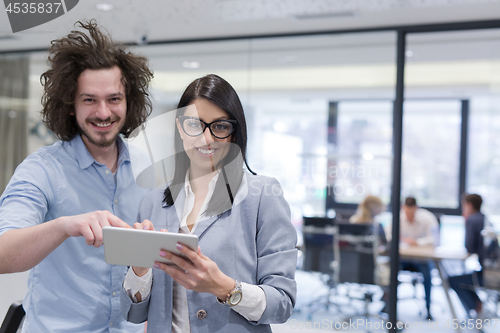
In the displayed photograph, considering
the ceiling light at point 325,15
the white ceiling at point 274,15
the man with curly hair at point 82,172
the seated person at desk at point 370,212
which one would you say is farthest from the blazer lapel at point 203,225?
the seated person at desk at point 370,212

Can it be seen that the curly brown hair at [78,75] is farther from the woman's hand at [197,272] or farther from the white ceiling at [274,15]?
the white ceiling at [274,15]

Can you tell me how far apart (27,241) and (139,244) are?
11.9 inches

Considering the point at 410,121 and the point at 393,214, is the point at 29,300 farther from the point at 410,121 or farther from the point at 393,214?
the point at 410,121

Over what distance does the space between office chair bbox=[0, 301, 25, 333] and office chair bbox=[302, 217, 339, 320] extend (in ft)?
7.14

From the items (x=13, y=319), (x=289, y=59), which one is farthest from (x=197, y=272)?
(x=289, y=59)

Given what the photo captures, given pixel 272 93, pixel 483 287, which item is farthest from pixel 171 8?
pixel 483 287

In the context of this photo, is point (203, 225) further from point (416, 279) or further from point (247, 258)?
point (416, 279)

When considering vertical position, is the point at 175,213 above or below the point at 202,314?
above

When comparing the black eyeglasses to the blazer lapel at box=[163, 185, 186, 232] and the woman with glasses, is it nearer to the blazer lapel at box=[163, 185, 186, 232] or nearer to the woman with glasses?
the woman with glasses

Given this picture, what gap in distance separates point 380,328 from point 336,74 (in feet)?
6.25

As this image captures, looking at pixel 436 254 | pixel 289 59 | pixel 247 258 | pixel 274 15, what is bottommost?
pixel 436 254

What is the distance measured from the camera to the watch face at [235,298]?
0.99 meters

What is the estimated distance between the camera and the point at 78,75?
125 centimetres

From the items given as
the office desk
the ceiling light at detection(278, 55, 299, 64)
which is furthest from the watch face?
the office desk
